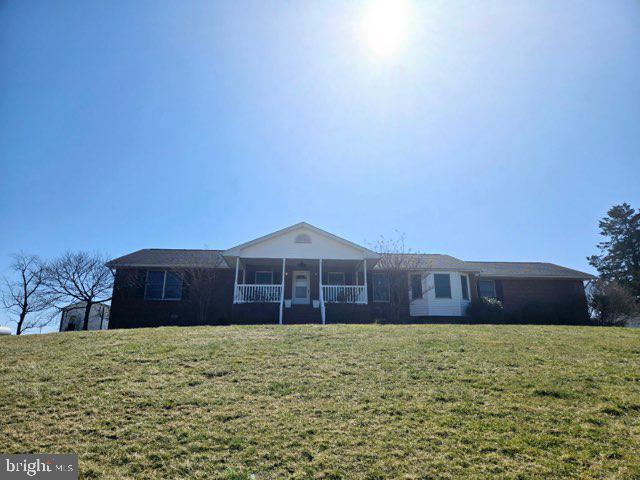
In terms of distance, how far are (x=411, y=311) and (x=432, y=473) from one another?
697 inches

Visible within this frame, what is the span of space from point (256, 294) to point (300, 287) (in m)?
3.14

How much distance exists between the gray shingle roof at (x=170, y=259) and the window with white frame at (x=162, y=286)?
0.61 metres

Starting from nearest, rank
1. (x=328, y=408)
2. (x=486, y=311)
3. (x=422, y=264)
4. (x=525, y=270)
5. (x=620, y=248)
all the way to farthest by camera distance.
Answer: (x=328, y=408)
(x=486, y=311)
(x=422, y=264)
(x=525, y=270)
(x=620, y=248)

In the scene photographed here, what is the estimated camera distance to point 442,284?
71.6ft

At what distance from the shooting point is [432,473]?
164 inches

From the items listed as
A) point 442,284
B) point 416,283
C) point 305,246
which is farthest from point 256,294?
point 442,284

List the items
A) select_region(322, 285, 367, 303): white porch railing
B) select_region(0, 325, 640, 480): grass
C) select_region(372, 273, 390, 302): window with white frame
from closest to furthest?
select_region(0, 325, 640, 480): grass
select_region(322, 285, 367, 303): white porch railing
select_region(372, 273, 390, 302): window with white frame

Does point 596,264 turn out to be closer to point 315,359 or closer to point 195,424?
point 315,359

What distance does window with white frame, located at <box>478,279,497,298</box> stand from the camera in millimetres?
22862

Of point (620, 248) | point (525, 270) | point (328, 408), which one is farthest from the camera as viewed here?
point (620, 248)

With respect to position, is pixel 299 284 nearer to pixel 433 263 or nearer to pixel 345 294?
pixel 345 294

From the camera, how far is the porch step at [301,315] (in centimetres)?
1879

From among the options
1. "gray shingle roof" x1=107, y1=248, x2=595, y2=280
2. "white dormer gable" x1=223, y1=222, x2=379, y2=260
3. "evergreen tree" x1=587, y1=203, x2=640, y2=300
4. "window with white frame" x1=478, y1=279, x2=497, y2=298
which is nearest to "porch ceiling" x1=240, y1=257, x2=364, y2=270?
"white dormer gable" x1=223, y1=222, x2=379, y2=260

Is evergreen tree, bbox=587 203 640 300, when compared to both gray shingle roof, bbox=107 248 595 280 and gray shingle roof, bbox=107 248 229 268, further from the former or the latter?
gray shingle roof, bbox=107 248 229 268
